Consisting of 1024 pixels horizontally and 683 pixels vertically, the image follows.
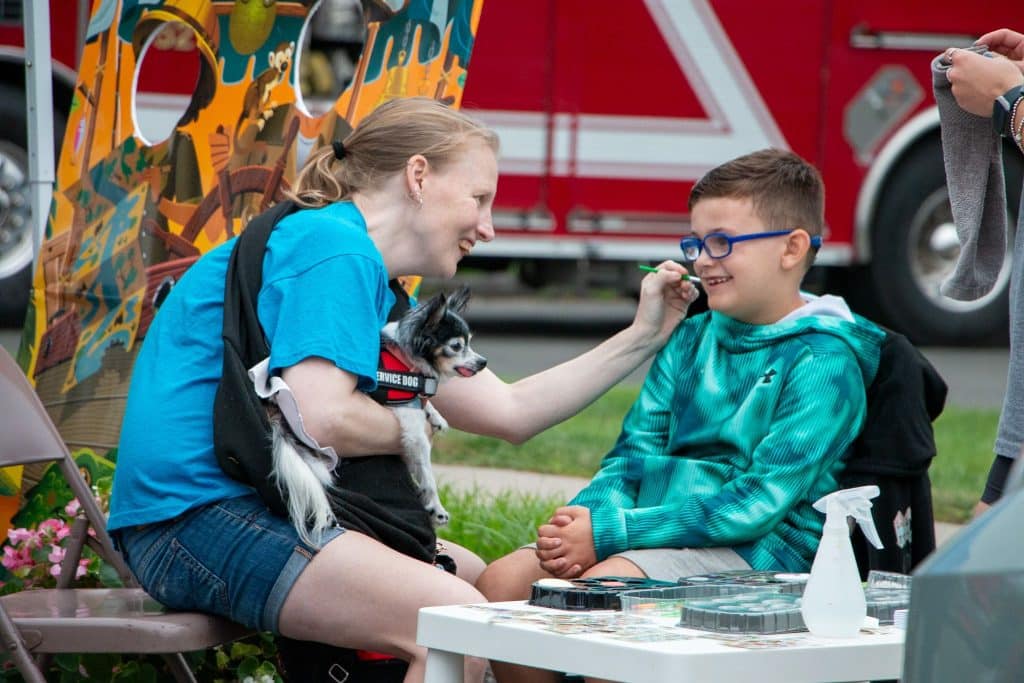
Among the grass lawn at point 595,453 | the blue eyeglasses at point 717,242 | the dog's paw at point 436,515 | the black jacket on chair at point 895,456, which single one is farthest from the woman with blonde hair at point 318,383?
the grass lawn at point 595,453

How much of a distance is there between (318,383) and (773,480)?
1.04 m

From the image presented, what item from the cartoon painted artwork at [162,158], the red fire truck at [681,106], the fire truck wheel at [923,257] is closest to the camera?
the cartoon painted artwork at [162,158]

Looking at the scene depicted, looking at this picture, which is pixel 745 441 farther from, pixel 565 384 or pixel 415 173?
pixel 415 173

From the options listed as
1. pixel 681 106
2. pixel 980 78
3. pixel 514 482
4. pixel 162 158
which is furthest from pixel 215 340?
pixel 681 106

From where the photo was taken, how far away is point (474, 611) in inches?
102

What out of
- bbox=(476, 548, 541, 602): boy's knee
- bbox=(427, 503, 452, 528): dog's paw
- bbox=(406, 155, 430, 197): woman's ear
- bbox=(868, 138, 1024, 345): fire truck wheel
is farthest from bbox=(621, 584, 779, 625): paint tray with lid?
bbox=(868, 138, 1024, 345): fire truck wheel

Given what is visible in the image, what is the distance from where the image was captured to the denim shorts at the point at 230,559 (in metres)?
2.86

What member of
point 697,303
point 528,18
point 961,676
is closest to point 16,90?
point 528,18

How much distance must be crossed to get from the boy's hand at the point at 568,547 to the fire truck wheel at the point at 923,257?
7.34m

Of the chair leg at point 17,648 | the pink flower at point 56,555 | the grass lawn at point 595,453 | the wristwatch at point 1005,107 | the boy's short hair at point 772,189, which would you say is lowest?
the chair leg at point 17,648

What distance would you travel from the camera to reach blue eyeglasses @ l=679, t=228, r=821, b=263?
3.51m

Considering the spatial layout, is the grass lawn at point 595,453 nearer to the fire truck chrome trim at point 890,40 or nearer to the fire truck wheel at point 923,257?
the fire truck wheel at point 923,257

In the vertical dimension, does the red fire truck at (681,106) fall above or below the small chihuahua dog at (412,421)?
above

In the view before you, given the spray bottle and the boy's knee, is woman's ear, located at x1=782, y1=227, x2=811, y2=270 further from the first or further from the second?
the spray bottle
